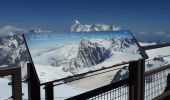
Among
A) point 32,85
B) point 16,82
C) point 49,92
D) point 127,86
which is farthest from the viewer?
point 127,86

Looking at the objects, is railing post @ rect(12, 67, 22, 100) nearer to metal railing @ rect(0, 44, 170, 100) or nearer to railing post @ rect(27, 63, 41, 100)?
metal railing @ rect(0, 44, 170, 100)

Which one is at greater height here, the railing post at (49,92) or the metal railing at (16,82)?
the metal railing at (16,82)

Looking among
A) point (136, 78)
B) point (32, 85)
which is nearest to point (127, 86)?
point (136, 78)

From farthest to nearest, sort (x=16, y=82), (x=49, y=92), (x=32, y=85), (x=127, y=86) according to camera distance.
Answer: (x=127, y=86) < (x=49, y=92) < (x=32, y=85) < (x=16, y=82)

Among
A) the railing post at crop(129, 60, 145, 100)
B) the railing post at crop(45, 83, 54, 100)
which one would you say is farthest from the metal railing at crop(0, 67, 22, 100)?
the railing post at crop(129, 60, 145, 100)

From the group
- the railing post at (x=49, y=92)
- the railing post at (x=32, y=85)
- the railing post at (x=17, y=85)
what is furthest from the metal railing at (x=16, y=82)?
the railing post at (x=49, y=92)

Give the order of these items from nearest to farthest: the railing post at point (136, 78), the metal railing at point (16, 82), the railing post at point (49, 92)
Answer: the metal railing at point (16, 82)
the railing post at point (49, 92)
the railing post at point (136, 78)

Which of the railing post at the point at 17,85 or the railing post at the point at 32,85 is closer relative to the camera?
the railing post at the point at 17,85

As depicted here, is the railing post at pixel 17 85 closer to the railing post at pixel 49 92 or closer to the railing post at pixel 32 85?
the railing post at pixel 32 85

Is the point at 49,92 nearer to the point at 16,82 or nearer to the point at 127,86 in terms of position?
the point at 16,82
